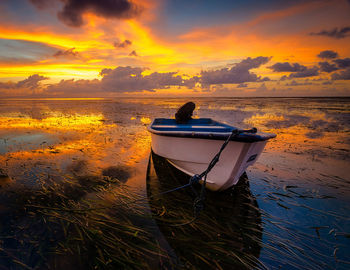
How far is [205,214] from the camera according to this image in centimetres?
470

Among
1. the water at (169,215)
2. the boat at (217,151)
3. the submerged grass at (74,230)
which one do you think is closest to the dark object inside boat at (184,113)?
the water at (169,215)

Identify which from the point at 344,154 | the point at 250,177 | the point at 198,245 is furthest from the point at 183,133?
the point at 344,154

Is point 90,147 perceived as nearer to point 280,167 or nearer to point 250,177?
point 250,177

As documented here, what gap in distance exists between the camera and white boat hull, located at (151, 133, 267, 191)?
14.8ft

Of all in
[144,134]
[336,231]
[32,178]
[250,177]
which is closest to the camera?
→ [336,231]

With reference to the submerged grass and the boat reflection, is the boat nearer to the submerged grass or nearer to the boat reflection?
the boat reflection

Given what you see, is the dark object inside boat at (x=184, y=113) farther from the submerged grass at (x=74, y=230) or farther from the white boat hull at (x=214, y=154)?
the submerged grass at (x=74, y=230)

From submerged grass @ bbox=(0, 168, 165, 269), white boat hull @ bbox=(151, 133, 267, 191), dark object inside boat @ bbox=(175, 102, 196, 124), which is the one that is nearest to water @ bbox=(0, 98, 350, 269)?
submerged grass @ bbox=(0, 168, 165, 269)

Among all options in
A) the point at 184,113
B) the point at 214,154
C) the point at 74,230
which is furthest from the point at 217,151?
the point at 184,113

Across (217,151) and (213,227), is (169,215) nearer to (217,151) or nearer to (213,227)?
(213,227)

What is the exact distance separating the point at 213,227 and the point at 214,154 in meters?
1.74

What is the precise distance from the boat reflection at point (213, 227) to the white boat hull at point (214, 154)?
25.4 inches

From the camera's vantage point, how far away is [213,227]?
425cm

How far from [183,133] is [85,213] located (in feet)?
10.7
